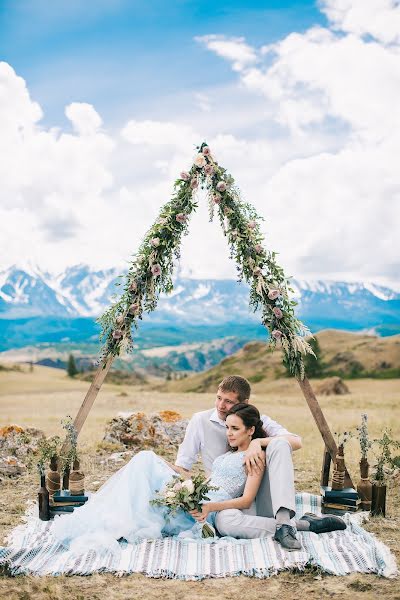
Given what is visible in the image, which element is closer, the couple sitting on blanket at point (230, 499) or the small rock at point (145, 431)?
the couple sitting on blanket at point (230, 499)

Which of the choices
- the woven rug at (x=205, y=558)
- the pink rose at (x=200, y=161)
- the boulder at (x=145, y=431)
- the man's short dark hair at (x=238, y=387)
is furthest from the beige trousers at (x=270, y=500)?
the boulder at (x=145, y=431)

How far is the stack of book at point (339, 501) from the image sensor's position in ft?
28.1

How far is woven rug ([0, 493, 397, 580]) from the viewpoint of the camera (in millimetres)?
6270

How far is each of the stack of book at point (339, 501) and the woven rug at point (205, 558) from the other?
1.30 meters

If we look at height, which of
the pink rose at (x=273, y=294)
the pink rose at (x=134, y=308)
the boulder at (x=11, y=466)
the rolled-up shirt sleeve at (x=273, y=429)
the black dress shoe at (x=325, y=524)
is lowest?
the boulder at (x=11, y=466)

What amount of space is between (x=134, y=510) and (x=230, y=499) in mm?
1155

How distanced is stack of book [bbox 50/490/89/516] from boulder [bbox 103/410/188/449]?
5995 millimetres

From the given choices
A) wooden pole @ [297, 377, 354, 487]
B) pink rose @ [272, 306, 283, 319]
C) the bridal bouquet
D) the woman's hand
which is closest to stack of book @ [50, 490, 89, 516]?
the bridal bouquet

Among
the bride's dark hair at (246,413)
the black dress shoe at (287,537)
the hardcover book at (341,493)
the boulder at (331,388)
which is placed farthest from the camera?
the boulder at (331,388)

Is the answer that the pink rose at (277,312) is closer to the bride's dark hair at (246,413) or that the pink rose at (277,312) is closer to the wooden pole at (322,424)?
the wooden pole at (322,424)

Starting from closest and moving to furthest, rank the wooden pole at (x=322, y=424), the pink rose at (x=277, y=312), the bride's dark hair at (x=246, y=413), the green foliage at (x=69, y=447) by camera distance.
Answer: the bride's dark hair at (x=246, y=413) < the green foliage at (x=69, y=447) < the wooden pole at (x=322, y=424) < the pink rose at (x=277, y=312)

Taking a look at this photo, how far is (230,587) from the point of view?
6.04 meters

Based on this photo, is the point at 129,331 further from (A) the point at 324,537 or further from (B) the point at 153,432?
(B) the point at 153,432

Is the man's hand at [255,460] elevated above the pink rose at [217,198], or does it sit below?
below
